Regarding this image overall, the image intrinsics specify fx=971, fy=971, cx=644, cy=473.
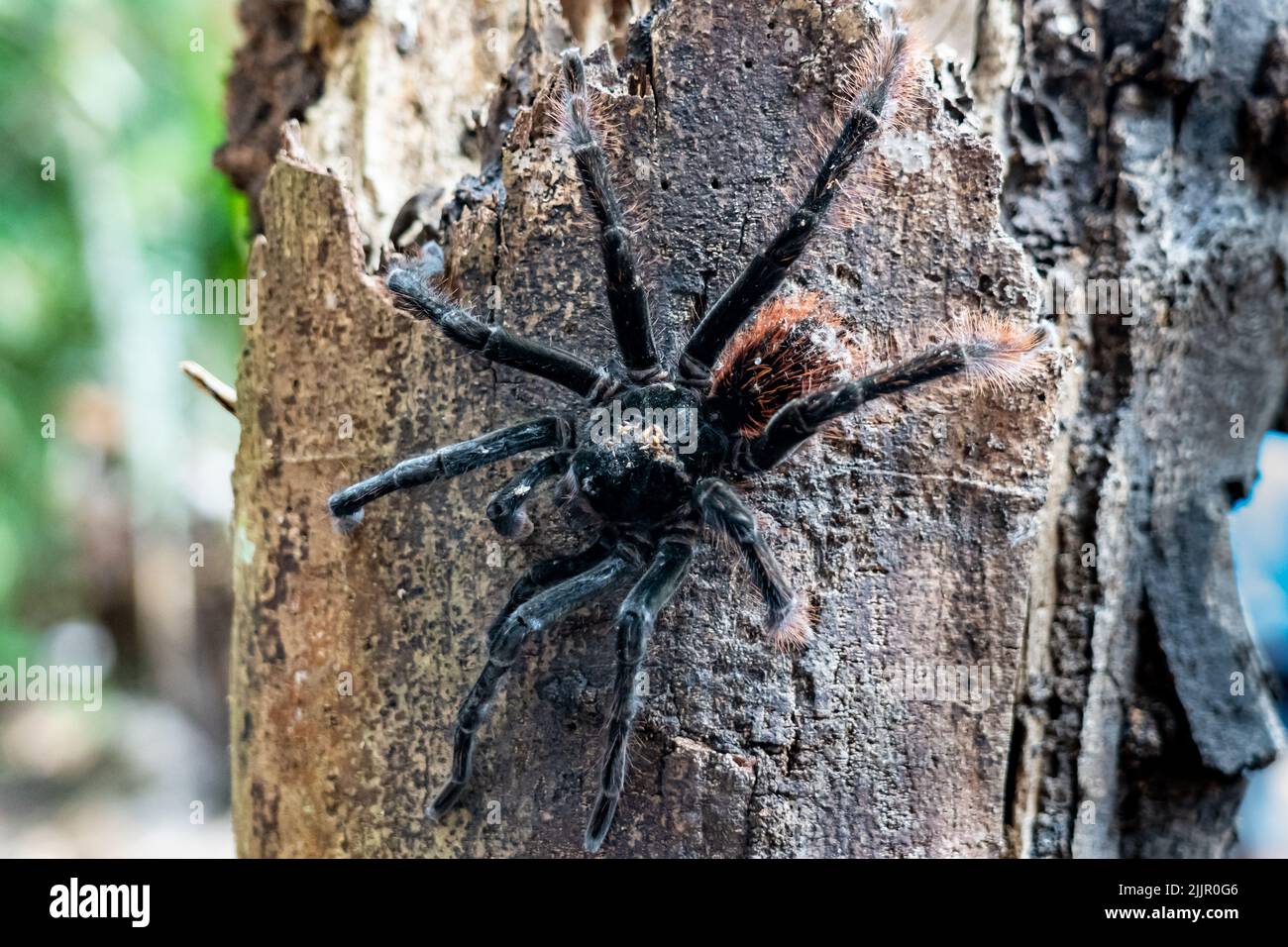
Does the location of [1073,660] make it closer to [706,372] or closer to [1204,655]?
[1204,655]

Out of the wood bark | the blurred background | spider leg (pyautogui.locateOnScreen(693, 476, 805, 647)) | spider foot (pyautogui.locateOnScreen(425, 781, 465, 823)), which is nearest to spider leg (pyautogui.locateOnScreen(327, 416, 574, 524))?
the wood bark

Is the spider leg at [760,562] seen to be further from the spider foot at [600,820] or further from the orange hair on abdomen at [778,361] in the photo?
the spider foot at [600,820]

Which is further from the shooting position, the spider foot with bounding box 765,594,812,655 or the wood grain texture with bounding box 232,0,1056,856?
the wood grain texture with bounding box 232,0,1056,856

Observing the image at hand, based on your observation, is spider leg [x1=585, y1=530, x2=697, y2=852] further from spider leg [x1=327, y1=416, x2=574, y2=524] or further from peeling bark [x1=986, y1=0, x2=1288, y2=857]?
peeling bark [x1=986, y1=0, x2=1288, y2=857]

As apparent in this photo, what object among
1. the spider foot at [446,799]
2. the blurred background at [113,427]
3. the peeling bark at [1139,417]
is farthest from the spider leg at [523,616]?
the blurred background at [113,427]

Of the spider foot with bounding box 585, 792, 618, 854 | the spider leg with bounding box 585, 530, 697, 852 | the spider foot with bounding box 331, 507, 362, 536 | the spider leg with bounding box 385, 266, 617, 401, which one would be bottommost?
the spider foot with bounding box 585, 792, 618, 854

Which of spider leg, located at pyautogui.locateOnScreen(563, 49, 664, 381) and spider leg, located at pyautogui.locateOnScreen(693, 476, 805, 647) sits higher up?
spider leg, located at pyautogui.locateOnScreen(563, 49, 664, 381)
